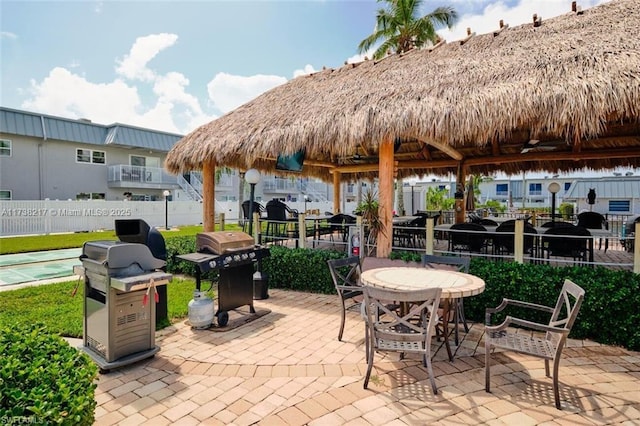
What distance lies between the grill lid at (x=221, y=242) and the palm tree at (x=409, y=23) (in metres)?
14.6

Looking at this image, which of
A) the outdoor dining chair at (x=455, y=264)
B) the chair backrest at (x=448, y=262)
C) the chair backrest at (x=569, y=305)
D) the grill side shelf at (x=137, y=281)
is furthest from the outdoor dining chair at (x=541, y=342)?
the grill side shelf at (x=137, y=281)

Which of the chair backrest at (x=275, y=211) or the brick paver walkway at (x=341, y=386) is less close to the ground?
the chair backrest at (x=275, y=211)

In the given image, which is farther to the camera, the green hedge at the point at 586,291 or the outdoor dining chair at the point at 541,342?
the green hedge at the point at 586,291

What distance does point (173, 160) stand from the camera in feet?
26.6

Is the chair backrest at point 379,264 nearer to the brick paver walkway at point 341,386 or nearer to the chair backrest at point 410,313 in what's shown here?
the brick paver walkway at point 341,386

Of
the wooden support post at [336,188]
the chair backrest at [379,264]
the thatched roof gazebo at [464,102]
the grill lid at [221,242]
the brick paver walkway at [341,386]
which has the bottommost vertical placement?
the brick paver walkway at [341,386]

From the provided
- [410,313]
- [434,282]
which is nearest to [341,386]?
[410,313]

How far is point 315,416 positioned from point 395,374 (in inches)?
40.5

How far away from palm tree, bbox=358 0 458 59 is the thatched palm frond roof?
398 inches

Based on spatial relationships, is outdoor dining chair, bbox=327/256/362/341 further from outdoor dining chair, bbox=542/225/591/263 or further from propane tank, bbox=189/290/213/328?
outdoor dining chair, bbox=542/225/591/263

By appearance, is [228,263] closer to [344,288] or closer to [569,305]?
[344,288]

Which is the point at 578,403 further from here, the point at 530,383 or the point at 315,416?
the point at 315,416

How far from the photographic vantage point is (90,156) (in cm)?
2208

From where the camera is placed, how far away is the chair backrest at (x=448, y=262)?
14.8ft
